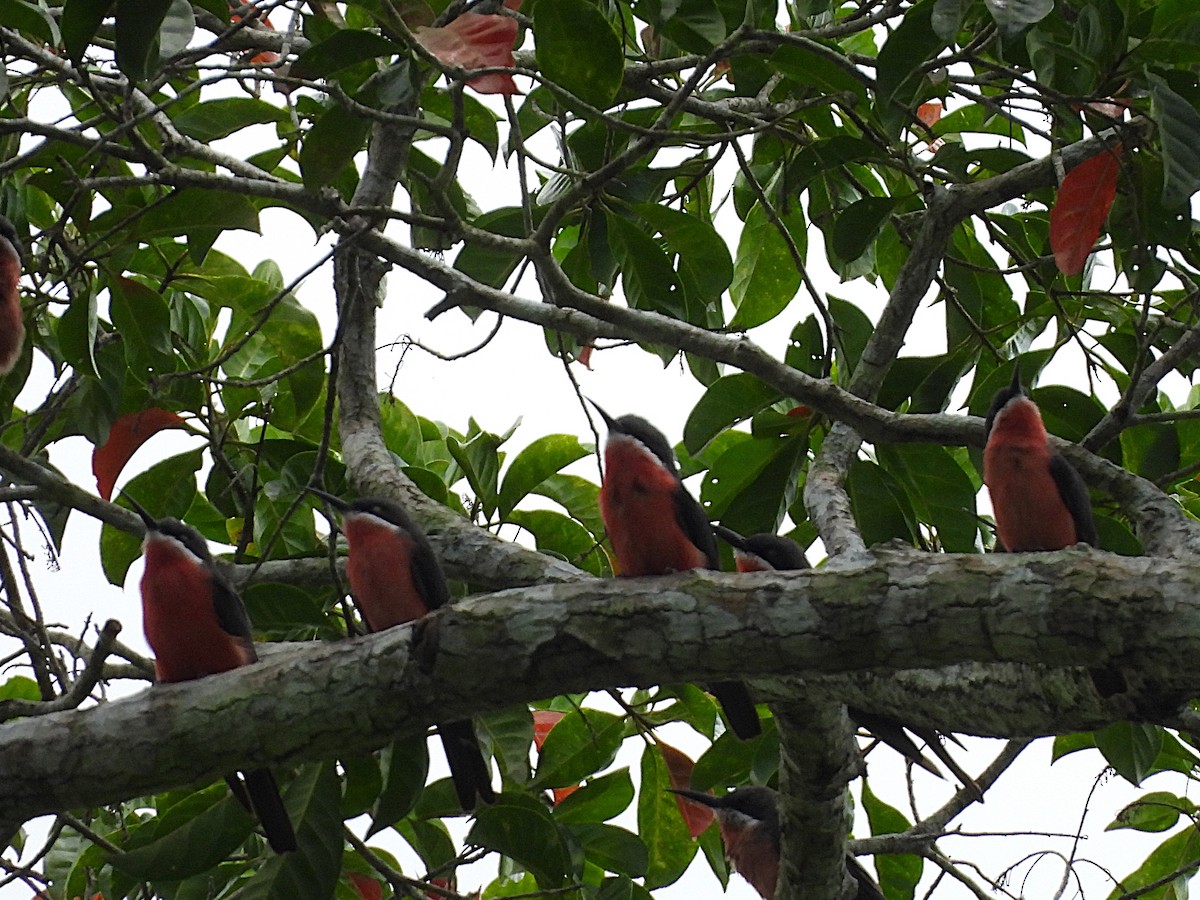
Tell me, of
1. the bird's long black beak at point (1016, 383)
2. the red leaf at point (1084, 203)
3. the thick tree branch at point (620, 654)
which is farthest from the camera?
the bird's long black beak at point (1016, 383)

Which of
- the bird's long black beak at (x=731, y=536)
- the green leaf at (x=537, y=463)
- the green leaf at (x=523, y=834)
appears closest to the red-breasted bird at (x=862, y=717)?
the bird's long black beak at (x=731, y=536)

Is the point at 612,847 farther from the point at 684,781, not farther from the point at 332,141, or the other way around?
the point at 332,141

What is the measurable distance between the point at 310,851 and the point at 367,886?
978mm

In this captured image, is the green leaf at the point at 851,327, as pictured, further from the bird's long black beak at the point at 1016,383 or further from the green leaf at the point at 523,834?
the green leaf at the point at 523,834

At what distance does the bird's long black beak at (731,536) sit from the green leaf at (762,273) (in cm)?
93

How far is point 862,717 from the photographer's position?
3805 millimetres

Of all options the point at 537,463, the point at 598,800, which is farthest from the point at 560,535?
the point at 598,800

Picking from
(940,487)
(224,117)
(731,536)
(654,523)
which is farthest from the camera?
(731,536)

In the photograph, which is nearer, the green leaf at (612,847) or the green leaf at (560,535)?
the green leaf at (612,847)

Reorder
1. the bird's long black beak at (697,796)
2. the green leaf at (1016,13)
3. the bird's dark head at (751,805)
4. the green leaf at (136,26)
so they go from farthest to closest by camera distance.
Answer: the bird's dark head at (751,805) < the bird's long black beak at (697,796) < the green leaf at (1016,13) < the green leaf at (136,26)

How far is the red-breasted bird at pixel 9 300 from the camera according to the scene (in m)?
3.65

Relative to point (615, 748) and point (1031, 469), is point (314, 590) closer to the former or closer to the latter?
point (615, 748)

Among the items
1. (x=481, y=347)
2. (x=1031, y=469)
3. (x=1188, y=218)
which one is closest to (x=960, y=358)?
(x=1031, y=469)

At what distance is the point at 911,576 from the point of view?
8.49 feet
